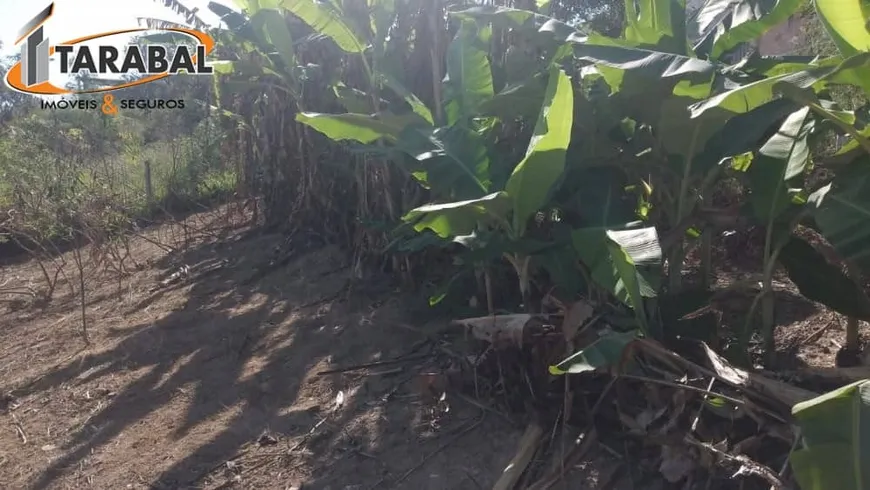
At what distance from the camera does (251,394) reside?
412cm

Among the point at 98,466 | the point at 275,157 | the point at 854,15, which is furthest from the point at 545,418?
the point at 275,157

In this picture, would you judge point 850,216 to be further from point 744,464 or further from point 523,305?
point 523,305

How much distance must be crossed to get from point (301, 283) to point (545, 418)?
10.7 ft

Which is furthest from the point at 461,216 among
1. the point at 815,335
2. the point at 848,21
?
the point at 815,335

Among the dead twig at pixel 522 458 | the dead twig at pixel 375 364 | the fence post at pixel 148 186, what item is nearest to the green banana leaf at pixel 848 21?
the dead twig at pixel 522 458

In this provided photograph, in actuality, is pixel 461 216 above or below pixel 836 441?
above

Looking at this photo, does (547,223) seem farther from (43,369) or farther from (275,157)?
(275,157)

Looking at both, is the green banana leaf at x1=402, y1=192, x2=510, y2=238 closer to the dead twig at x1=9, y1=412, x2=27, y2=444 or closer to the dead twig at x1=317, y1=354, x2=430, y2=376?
the dead twig at x1=317, y1=354, x2=430, y2=376

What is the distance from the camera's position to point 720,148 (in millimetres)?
2863

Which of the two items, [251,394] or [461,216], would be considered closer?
[461,216]

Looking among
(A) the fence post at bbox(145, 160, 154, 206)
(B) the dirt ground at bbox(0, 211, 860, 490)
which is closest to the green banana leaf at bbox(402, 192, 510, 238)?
(B) the dirt ground at bbox(0, 211, 860, 490)

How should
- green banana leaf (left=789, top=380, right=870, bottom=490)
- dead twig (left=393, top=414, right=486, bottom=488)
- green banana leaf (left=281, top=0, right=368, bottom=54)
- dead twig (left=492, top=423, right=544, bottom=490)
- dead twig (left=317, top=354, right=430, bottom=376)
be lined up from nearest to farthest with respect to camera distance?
green banana leaf (left=789, top=380, right=870, bottom=490)
dead twig (left=492, top=423, right=544, bottom=490)
dead twig (left=393, top=414, right=486, bottom=488)
dead twig (left=317, top=354, right=430, bottom=376)
green banana leaf (left=281, top=0, right=368, bottom=54)

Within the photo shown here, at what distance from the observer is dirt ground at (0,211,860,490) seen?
3.33 metres

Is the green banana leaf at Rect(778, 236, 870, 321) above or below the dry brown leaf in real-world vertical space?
above
